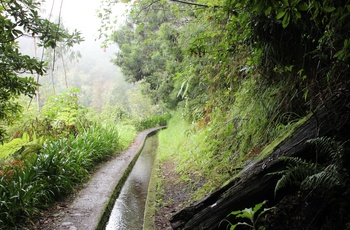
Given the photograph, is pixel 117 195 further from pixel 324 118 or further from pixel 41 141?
pixel 324 118

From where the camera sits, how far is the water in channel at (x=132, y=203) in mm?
4699

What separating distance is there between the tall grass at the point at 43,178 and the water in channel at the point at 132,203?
112cm

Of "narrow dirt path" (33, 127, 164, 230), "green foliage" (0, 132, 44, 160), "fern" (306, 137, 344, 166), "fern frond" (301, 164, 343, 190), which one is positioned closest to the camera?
"fern frond" (301, 164, 343, 190)

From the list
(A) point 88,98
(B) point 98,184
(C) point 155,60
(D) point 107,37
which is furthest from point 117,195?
(A) point 88,98

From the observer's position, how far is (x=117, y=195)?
6.08 metres

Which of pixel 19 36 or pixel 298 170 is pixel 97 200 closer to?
pixel 19 36

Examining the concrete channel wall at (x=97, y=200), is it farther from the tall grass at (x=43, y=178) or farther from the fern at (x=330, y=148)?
the fern at (x=330, y=148)

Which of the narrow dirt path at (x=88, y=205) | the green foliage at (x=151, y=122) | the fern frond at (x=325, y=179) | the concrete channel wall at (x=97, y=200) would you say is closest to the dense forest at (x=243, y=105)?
the fern frond at (x=325, y=179)

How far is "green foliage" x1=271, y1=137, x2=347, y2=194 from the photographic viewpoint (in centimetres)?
210

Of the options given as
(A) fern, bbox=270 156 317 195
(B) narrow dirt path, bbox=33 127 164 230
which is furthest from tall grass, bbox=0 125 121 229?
(A) fern, bbox=270 156 317 195

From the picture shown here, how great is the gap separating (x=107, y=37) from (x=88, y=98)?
204ft

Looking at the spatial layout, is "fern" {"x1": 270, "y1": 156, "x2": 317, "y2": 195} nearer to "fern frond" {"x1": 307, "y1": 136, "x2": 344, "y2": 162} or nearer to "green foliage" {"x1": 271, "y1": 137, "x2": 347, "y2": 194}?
"green foliage" {"x1": 271, "y1": 137, "x2": 347, "y2": 194}

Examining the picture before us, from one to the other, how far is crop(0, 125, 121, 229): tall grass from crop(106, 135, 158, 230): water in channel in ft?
3.68

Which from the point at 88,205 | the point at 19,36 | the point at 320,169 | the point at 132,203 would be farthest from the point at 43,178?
the point at 320,169
